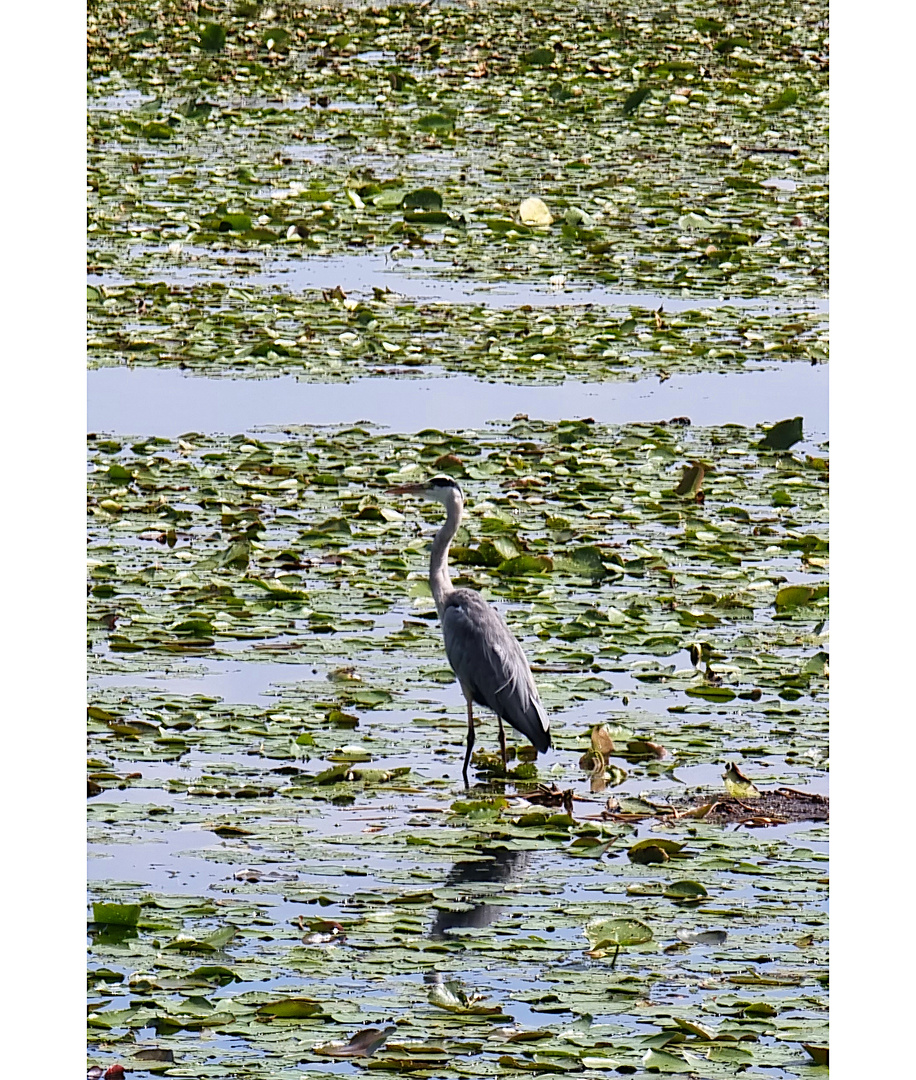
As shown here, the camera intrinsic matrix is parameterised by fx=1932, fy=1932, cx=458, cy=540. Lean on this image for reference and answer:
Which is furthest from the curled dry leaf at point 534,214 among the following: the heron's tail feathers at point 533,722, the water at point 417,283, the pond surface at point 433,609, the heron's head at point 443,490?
the heron's tail feathers at point 533,722

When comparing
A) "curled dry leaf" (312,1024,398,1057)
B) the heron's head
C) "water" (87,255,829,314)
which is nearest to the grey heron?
the heron's head

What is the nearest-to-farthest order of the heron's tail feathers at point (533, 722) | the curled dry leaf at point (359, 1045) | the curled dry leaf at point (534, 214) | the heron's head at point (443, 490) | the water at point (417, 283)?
the curled dry leaf at point (359, 1045) → the heron's tail feathers at point (533, 722) → the heron's head at point (443, 490) → the water at point (417, 283) → the curled dry leaf at point (534, 214)

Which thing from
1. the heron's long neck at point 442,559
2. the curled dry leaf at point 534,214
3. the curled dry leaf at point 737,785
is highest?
the curled dry leaf at point 534,214

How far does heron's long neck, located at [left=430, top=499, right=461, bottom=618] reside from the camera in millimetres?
7609

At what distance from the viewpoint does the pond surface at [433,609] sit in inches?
201

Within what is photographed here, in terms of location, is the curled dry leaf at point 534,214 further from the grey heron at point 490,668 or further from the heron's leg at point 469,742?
the heron's leg at point 469,742

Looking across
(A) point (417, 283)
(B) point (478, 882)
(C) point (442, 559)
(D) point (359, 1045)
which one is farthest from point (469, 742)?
(A) point (417, 283)

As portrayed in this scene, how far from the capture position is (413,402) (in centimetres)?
1166

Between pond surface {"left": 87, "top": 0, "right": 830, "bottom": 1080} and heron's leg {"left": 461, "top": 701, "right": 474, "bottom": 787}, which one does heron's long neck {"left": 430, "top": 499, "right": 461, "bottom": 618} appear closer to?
pond surface {"left": 87, "top": 0, "right": 830, "bottom": 1080}

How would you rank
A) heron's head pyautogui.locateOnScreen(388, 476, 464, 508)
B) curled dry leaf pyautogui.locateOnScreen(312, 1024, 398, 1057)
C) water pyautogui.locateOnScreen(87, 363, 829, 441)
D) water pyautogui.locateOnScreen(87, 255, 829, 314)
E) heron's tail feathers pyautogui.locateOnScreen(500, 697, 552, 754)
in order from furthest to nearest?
water pyautogui.locateOnScreen(87, 255, 829, 314) < water pyautogui.locateOnScreen(87, 363, 829, 441) < heron's head pyautogui.locateOnScreen(388, 476, 464, 508) < heron's tail feathers pyautogui.locateOnScreen(500, 697, 552, 754) < curled dry leaf pyautogui.locateOnScreen(312, 1024, 398, 1057)

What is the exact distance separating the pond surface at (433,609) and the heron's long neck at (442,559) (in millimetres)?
374

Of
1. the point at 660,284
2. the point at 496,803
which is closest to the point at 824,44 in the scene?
the point at 660,284

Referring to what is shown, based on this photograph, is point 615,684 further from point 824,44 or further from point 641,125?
point 824,44

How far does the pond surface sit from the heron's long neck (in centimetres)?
37
